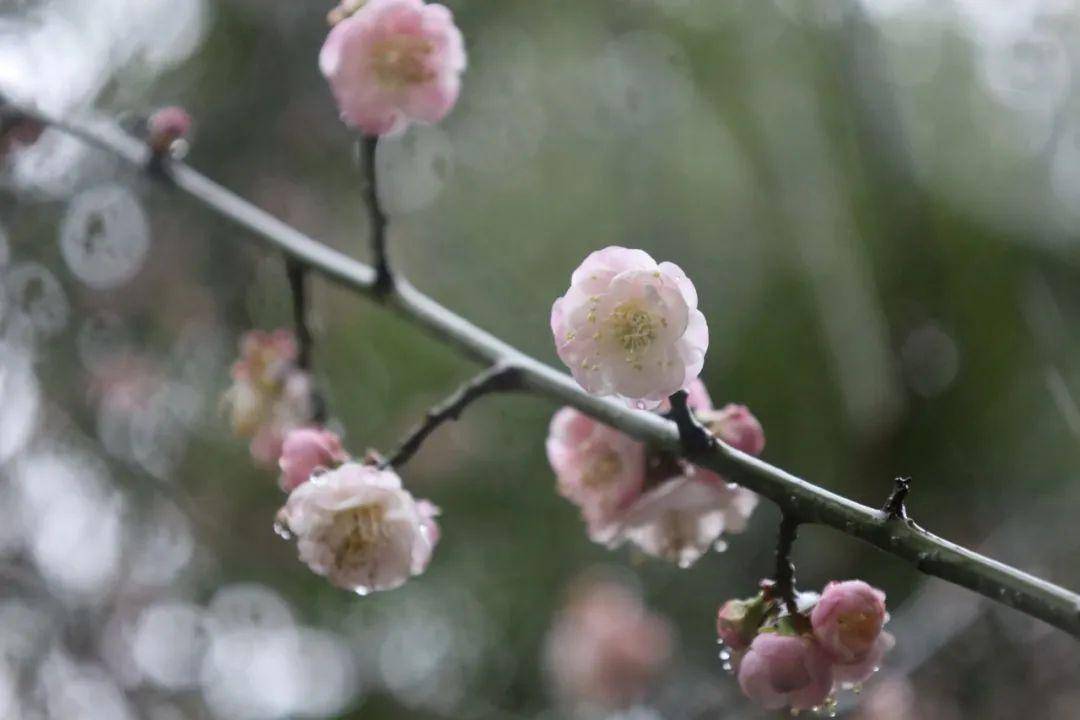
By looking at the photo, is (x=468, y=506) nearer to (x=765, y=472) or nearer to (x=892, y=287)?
(x=892, y=287)

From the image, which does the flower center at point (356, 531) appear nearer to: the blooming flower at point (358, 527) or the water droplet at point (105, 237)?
the blooming flower at point (358, 527)

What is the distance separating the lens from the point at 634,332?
1.69ft

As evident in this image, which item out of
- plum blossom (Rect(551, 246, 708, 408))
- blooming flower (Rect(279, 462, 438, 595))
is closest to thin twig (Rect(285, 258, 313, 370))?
blooming flower (Rect(279, 462, 438, 595))

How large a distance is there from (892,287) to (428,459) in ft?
2.60

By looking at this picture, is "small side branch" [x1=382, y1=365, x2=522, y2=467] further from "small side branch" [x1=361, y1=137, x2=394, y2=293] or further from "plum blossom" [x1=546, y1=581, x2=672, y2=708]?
"plum blossom" [x1=546, y1=581, x2=672, y2=708]

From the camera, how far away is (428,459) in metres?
1.68

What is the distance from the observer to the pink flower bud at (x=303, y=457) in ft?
2.20

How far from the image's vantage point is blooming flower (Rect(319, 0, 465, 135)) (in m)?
0.73

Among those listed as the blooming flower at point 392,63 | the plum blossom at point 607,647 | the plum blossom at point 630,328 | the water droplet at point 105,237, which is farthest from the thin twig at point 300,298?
the plum blossom at point 607,647

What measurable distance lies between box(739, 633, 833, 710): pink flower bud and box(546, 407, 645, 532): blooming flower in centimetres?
14

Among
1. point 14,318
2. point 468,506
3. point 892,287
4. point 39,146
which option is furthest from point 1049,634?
point 14,318

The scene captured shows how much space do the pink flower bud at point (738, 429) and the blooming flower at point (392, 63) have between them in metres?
0.34

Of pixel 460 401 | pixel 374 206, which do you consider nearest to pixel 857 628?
pixel 460 401

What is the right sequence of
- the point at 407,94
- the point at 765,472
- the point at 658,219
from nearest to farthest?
the point at 765,472, the point at 407,94, the point at 658,219
